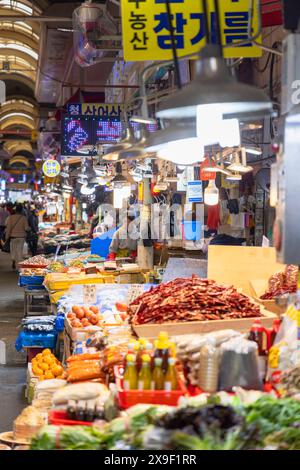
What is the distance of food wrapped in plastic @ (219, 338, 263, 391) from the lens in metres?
4.05

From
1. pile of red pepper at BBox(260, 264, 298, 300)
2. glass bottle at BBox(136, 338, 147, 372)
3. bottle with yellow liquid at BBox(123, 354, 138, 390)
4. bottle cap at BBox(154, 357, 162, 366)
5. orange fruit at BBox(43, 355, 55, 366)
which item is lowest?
orange fruit at BBox(43, 355, 55, 366)

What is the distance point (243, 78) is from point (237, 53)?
5296mm

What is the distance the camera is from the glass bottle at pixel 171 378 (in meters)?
3.99

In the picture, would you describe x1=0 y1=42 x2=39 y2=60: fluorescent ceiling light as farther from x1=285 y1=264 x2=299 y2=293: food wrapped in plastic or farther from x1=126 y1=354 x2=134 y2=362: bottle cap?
x1=126 y1=354 x2=134 y2=362: bottle cap

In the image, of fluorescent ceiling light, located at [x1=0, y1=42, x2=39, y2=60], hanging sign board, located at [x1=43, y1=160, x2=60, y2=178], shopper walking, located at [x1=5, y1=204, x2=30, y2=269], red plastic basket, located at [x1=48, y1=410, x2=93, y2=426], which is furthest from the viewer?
fluorescent ceiling light, located at [x1=0, y1=42, x2=39, y2=60]

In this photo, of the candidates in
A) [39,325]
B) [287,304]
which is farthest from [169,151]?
[39,325]

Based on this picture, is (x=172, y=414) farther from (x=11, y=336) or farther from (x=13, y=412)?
(x=11, y=336)

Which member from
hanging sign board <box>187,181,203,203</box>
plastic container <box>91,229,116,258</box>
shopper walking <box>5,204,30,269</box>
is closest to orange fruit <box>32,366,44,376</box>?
hanging sign board <box>187,181,203,203</box>

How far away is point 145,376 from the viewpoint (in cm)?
403

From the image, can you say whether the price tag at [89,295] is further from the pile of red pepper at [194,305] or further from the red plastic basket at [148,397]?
the red plastic basket at [148,397]

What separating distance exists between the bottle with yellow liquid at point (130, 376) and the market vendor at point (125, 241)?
29.8ft

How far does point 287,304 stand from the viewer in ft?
13.6

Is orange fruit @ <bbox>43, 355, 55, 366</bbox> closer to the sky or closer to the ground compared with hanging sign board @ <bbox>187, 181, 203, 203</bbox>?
closer to the ground

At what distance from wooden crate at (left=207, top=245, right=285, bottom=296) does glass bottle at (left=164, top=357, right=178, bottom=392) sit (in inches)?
123
